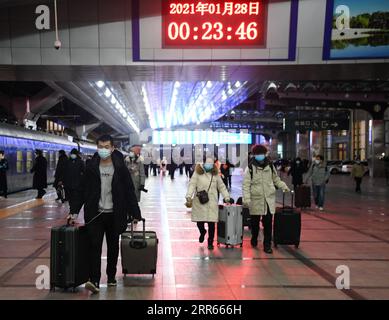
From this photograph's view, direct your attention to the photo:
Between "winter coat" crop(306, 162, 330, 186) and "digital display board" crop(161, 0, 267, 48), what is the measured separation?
5637 millimetres

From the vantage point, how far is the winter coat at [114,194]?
5.58m

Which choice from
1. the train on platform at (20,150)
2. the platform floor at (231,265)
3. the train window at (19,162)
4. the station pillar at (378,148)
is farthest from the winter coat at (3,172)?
the station pillar at (378,148)

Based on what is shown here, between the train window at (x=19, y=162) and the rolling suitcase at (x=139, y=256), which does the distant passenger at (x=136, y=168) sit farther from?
the train window at (x=19, y=162)

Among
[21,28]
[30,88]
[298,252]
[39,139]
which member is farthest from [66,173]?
[30,88]

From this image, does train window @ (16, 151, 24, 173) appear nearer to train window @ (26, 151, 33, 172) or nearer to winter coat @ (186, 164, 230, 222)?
train window @ (26, 151, 33, 172)

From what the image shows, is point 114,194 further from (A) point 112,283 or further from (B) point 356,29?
(B) point 356,29

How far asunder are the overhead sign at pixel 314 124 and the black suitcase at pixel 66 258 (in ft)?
67.8

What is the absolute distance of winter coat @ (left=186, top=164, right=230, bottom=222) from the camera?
8.16m

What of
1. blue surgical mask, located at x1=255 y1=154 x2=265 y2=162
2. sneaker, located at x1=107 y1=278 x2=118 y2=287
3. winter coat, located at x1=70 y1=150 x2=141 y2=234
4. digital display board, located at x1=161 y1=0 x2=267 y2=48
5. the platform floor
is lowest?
the platform floor

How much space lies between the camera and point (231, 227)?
827 centimetres

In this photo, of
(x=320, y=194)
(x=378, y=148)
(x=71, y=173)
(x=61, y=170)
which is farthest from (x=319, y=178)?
(x=378, y=148)

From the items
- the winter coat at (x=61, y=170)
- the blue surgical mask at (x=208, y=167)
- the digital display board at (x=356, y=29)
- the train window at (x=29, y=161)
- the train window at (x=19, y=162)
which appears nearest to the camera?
the blue surgical mask at (x=208, y=167)

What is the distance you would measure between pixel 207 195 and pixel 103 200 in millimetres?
2828

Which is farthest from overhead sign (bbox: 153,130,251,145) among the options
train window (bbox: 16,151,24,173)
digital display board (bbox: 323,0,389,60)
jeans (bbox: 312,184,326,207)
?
digital display board (bbox: 323,0,389,60)
